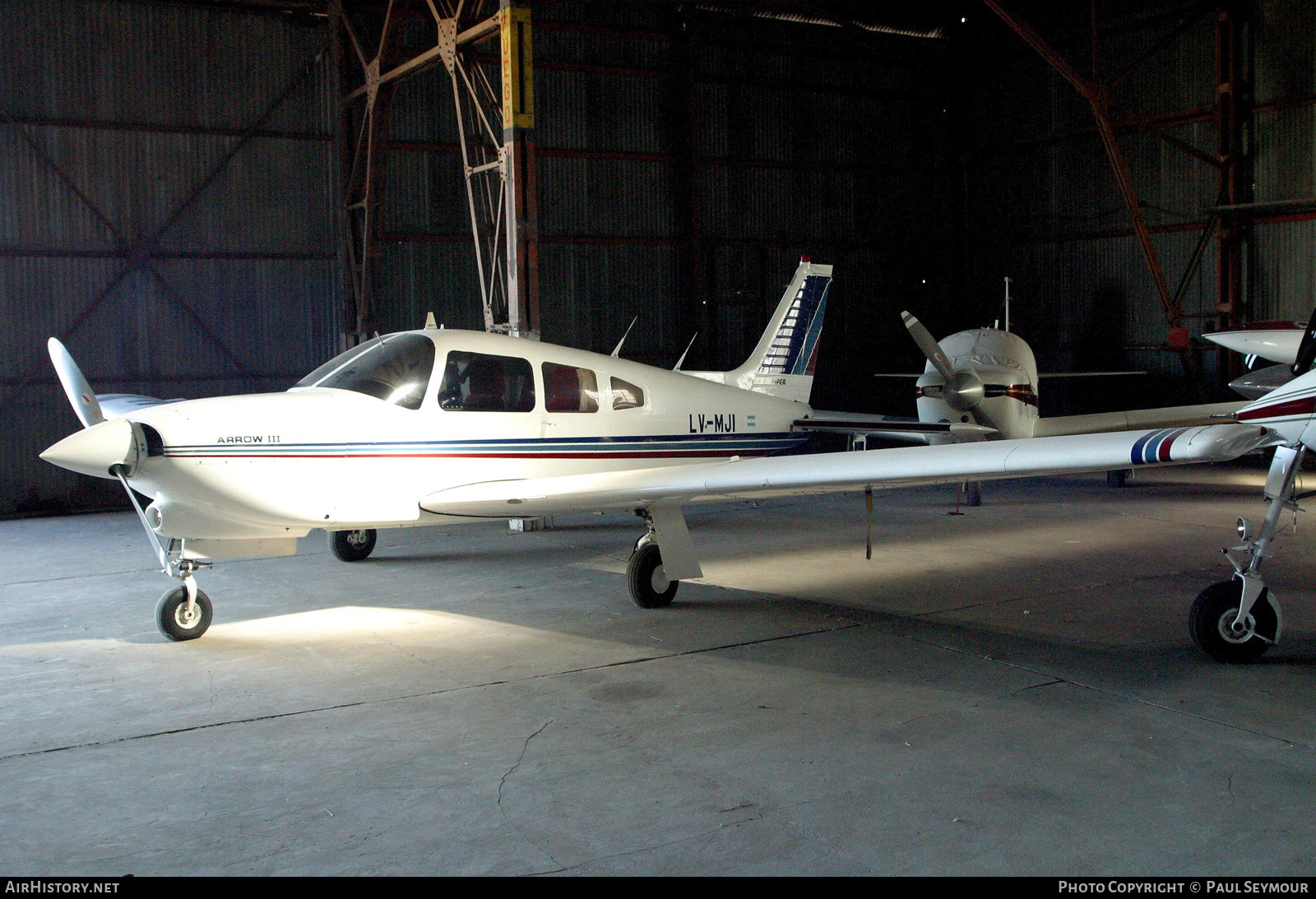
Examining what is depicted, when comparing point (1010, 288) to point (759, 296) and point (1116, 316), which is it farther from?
point (759, 296)

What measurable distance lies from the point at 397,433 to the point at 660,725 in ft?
10.2

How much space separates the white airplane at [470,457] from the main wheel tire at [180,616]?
0.01 meters

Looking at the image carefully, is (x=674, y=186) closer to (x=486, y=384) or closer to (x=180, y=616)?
(x=486, y=384)

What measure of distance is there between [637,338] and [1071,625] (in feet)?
45.8

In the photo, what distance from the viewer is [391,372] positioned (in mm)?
7406

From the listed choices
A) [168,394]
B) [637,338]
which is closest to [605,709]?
[168,394]

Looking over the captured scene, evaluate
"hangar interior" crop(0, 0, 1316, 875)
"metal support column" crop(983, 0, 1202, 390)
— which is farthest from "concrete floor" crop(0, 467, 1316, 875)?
"metal support column" crop(983, 0, 1202, 390)

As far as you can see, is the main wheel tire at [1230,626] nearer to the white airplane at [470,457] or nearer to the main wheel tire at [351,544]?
the white airplane at [470,457]

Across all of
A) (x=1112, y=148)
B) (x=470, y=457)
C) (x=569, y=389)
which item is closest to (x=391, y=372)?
(x=470, y=457)

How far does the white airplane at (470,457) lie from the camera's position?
582cm

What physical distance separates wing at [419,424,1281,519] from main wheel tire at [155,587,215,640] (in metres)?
1.56

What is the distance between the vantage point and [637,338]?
20312 mm

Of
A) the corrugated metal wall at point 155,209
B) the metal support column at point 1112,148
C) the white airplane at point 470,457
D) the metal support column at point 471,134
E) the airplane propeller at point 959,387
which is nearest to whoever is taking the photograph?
the white airplane at point 470,457

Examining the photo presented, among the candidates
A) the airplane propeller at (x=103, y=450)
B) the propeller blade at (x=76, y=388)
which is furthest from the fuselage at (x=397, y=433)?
the propeller blade at (x=76, y=388)
